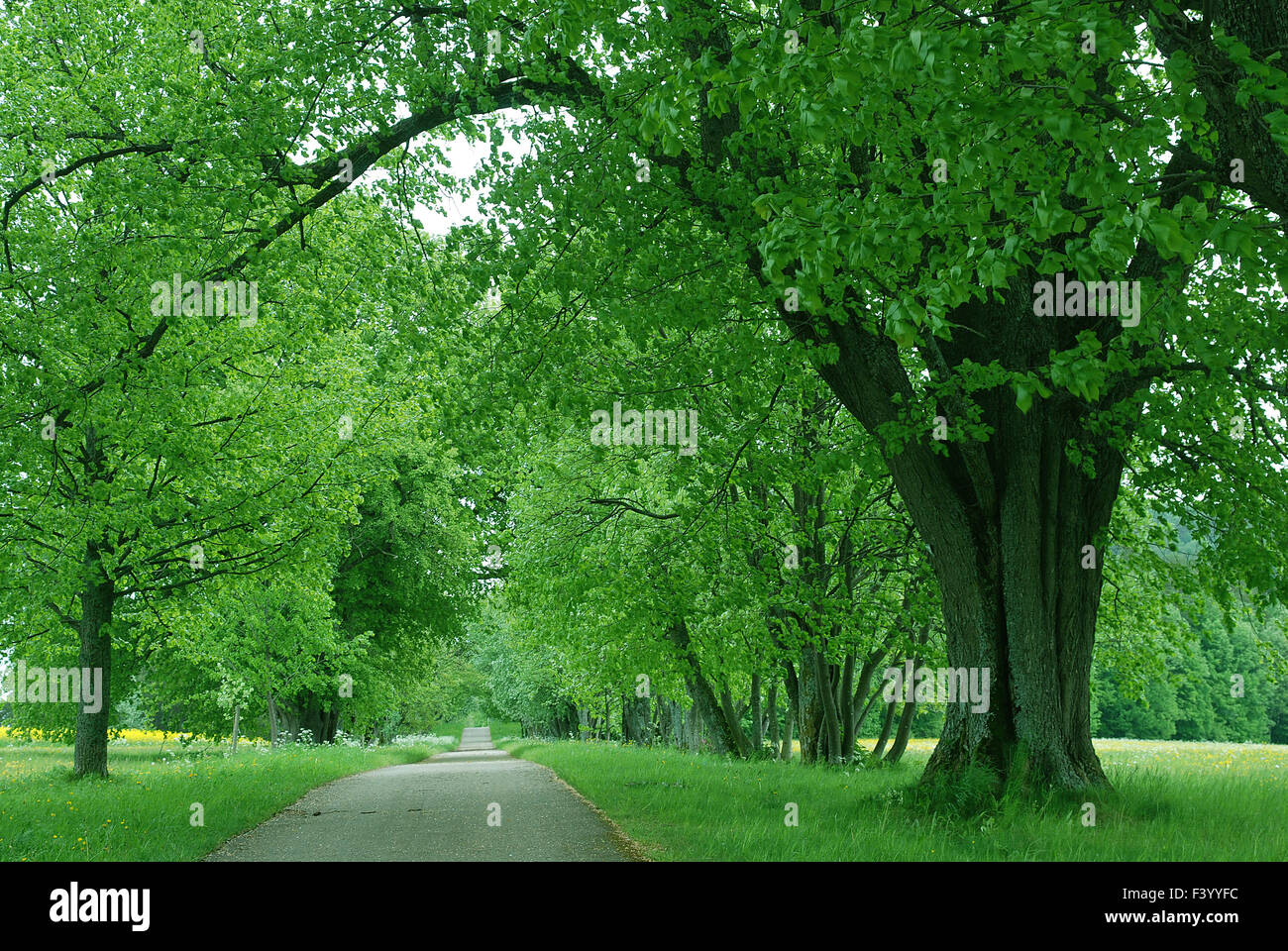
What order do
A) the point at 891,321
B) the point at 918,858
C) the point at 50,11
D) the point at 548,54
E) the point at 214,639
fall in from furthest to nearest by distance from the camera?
the point at 214,639, the point at 50,11, the point at 548,54, the point at 918,858, the point at 891,321

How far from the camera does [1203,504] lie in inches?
421

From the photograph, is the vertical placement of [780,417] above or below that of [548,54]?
below

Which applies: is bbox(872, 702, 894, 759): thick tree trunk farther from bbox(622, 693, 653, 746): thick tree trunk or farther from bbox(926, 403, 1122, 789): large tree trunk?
bbox(622, 693, 653, 746): thick tree trunk

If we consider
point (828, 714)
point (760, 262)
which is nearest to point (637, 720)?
point (828, 714)

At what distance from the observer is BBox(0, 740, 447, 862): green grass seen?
26.6 feet

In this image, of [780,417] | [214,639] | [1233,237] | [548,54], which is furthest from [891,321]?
[214,639]

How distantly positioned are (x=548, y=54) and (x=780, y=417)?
563cm

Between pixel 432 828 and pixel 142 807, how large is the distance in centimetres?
364

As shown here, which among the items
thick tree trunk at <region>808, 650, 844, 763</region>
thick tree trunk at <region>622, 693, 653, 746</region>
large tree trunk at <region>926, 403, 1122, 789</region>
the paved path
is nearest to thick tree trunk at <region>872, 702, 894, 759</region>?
thick tree trunk at <region>808, 650, 844, 763</region>

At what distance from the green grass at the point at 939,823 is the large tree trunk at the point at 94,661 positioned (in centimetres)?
940

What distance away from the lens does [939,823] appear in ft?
26.6

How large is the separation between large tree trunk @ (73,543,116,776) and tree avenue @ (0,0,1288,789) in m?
1.81

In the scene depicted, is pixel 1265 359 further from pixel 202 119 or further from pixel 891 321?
Answer: pixel 202 119

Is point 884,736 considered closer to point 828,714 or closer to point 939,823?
point 828,714
